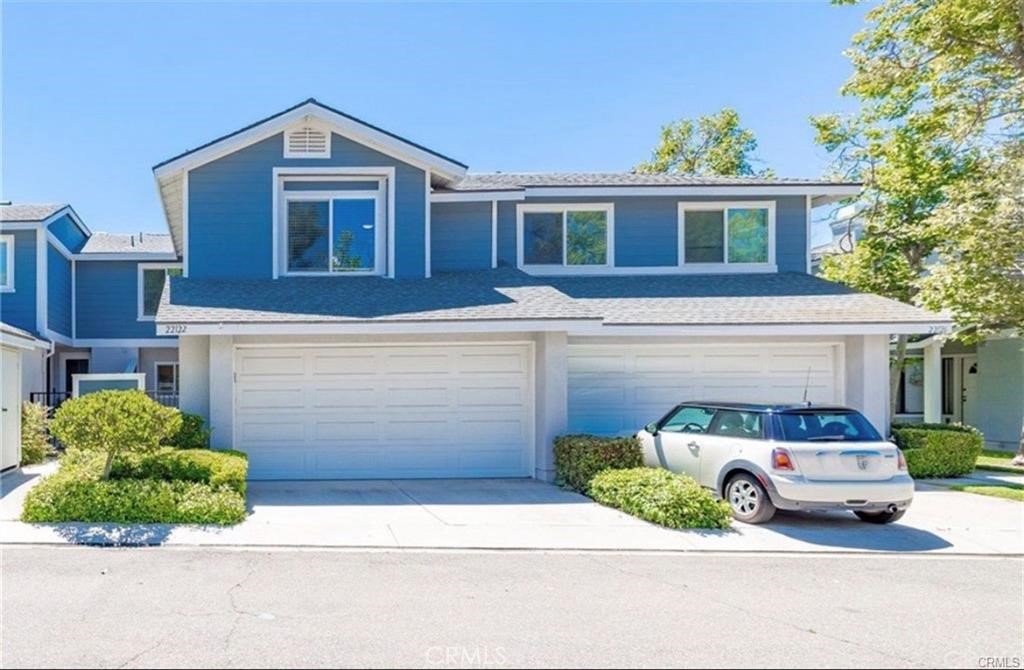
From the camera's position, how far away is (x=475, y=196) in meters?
14.5

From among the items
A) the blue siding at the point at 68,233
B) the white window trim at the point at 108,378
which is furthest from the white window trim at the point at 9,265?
the white window trim at the point at 108,378

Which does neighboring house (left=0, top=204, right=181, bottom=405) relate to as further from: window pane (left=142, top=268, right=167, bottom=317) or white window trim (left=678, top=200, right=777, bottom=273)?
white window trim (left=678, top=200, right=777, bottom=273)

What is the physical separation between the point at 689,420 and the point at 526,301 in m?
3.51

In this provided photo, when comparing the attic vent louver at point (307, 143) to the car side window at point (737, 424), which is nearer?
the car side window at point (737, 424)

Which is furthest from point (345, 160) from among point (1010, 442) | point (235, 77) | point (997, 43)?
point (1010, 442)

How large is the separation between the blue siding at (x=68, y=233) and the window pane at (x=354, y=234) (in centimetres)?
1026

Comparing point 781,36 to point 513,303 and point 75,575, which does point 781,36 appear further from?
point 75,575

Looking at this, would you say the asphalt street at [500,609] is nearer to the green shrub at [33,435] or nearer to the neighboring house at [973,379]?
the green shrub at [33,435]

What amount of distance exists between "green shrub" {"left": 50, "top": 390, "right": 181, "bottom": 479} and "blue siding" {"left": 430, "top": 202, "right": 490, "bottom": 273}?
22.5 feet

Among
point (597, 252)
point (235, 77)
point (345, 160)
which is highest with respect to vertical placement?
point (235, 77)

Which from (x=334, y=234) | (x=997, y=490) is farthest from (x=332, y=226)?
(x=997, y=490)

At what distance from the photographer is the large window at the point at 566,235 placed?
15.6 m

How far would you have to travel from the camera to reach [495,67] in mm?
18312

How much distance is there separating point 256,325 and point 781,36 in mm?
13650
